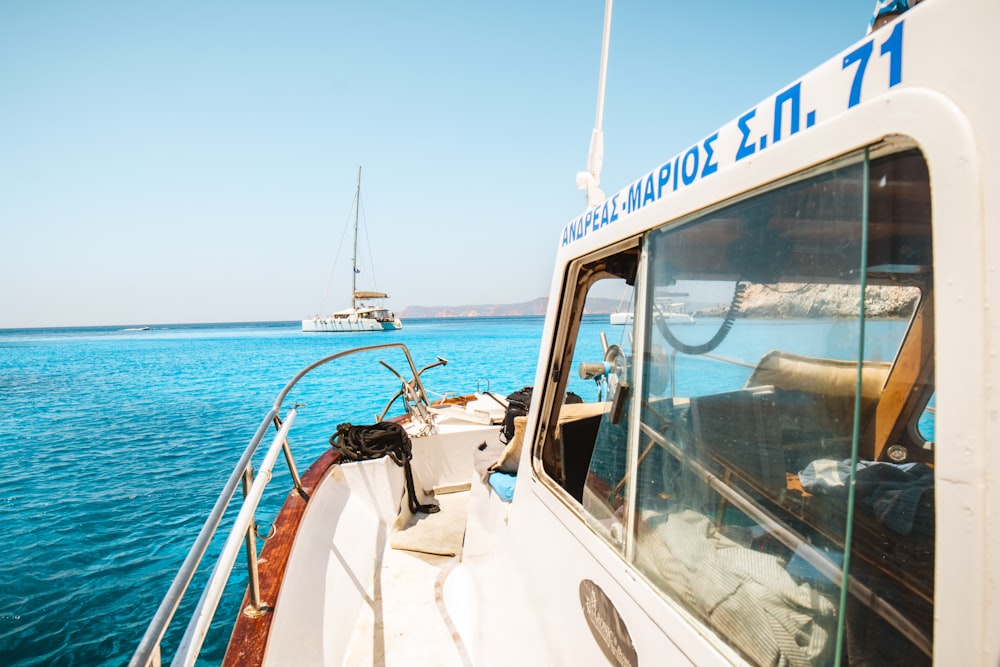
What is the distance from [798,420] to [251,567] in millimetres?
2205

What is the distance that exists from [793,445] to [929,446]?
945mm

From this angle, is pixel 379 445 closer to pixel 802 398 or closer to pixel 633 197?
pixel 633 197

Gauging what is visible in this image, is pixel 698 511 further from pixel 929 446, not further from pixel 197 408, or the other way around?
pixel 197 408

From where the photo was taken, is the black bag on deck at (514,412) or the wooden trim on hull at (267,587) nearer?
the wooden trim on hull at (267,587)

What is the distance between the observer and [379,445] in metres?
4.42

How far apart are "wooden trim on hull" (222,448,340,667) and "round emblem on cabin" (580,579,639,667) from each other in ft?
4.63

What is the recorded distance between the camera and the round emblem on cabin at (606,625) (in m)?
1.18

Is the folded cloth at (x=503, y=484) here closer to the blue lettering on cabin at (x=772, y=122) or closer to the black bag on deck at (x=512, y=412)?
the black bag on deck at (x=512, y=412)

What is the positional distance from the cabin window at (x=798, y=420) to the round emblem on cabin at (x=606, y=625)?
18 centimetres

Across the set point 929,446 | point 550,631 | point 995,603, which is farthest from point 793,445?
point 550,631

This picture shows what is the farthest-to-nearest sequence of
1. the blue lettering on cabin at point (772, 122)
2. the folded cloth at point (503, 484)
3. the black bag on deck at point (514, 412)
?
the black bag on deck at point (514, 412)
the folded cloth at point (503, 484)
the blue lettering on cabin at point (772, 122)

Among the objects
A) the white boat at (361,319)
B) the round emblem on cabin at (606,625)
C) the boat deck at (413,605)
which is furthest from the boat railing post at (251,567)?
the white boat at (361,319)

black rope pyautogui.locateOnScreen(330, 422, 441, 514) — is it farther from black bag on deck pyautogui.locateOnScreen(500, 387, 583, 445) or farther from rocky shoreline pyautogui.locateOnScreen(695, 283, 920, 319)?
rocky shoreline pyautogui.locateOnScreen(695, 283, 920, 319)

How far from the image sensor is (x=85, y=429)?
13.3 m
